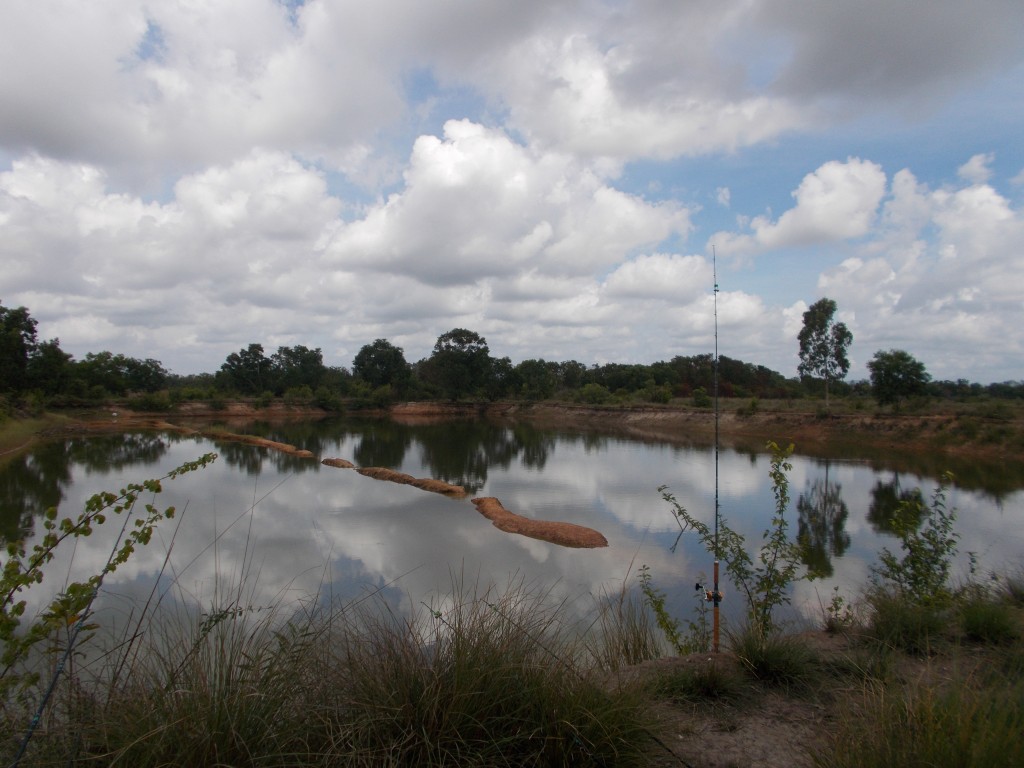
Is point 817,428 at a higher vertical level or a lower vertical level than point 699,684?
lower

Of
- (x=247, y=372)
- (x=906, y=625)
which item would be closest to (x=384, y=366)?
(x=247, y=372)

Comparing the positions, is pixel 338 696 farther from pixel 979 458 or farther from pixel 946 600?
pixel 979 458

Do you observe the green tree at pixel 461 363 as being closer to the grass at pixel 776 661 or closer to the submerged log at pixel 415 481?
the submerged log at pixel 415 481

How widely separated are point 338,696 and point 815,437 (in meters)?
37.5

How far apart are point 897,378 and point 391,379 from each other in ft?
169

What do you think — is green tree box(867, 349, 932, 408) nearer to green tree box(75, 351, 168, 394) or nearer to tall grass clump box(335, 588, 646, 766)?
tall grass clump box(335, 588, 646, 766)

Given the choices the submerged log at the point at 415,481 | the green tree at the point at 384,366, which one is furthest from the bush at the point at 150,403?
the submerged log at the point at 415,481

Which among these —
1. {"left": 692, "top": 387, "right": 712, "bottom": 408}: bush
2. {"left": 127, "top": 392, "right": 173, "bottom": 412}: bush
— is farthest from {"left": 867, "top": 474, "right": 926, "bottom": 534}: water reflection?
{"left": 127, "top": 392, "right": 173, "bottom": 412}: bush

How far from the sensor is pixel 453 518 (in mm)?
16547

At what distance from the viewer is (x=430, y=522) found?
15.9 meters

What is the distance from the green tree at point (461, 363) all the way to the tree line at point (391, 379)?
113mm

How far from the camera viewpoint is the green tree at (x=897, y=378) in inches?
1275

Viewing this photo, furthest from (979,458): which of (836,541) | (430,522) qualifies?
(430,522)

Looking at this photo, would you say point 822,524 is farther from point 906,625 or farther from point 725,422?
point 725,422
